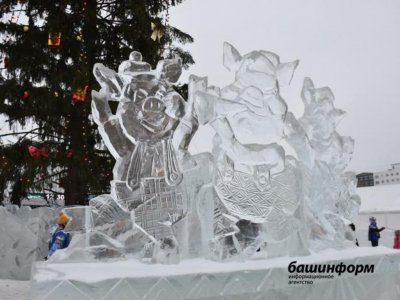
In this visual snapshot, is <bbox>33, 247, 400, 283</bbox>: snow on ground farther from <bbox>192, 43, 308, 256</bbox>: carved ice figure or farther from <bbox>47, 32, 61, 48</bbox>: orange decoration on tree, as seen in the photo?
<bbox>47, 32, 61, 48</bbox>: orange decoration on tree

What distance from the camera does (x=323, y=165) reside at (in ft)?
10.4

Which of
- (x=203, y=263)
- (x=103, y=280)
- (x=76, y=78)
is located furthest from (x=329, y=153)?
(x=76, y=78)

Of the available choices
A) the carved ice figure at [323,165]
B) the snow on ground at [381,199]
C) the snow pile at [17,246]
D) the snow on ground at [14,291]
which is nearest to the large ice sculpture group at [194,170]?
the carved ice figure at [323,165]

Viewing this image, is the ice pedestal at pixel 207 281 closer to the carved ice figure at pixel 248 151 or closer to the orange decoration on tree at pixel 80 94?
the carved ice figure at pixel 248 151

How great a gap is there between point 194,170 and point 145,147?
1.21 feet

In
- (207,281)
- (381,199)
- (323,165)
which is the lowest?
(381,199)

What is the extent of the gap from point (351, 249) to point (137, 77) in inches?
74.4

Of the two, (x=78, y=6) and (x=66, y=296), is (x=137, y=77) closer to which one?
(x=66, y=296)

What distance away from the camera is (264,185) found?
2.59 meters

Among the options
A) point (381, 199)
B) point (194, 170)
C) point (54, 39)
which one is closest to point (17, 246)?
point (54, 39)

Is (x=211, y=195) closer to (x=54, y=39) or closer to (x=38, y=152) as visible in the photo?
(x=38, y=152)

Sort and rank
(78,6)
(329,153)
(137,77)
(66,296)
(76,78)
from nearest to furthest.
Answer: (66,296) < (137,77) < (329,153) < (76,78) < (78,6)

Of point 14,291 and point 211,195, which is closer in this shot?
point 211,195

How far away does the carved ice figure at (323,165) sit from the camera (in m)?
3.01
